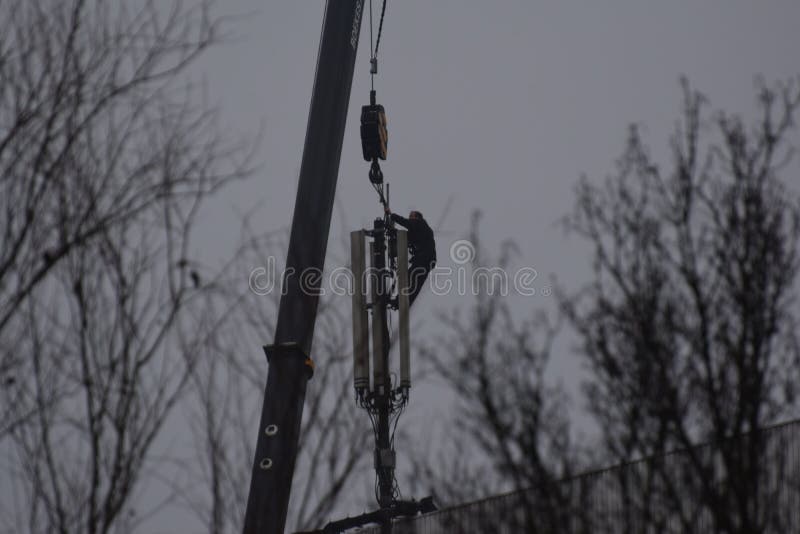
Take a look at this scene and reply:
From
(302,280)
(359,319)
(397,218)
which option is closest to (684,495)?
(302,280)

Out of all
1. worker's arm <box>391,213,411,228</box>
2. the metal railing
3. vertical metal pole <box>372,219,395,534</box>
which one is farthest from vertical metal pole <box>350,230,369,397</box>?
the metal railing

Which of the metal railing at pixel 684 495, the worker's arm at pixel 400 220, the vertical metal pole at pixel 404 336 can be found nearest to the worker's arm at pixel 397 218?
the worker's arm at pixel 400 220

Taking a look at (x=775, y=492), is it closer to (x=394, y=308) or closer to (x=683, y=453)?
(x=683, y=453)

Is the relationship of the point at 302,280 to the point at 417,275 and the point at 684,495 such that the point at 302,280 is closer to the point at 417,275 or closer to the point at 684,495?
the point at 684,495

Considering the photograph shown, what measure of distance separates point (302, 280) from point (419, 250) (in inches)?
186

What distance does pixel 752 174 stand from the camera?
28.8ft

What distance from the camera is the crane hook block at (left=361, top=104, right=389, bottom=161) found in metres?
13.5

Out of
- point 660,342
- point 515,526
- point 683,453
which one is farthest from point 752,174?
point 515,526

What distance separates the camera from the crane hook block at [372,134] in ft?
44.4

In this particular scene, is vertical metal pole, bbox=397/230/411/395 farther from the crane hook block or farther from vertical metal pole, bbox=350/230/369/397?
the crane hook block

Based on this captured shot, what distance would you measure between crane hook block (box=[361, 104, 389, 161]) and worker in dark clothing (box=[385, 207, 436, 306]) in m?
1.33

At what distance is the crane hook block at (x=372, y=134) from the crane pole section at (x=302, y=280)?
1.40 metres

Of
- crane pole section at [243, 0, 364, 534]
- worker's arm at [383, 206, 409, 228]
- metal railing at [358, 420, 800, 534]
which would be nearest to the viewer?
metal railing at [358, 420, 800, 534]

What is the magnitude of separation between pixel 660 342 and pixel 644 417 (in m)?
0.52
